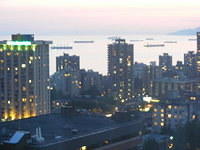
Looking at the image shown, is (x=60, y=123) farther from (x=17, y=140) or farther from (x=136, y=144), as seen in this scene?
(x=17, y=140)

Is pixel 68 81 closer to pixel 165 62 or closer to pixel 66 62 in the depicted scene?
pixel 66 62

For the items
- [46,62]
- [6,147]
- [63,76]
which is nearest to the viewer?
[6,147]

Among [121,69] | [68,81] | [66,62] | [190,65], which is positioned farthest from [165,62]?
[68,81]

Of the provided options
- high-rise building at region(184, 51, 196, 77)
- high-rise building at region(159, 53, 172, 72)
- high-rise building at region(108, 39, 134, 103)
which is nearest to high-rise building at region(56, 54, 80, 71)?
high-rise building at region(108, 39, 134, 103)

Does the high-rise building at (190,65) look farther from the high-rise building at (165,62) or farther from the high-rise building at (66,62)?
the high-rise building at (66,62)

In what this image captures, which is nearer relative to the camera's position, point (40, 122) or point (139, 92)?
point (40, 122)

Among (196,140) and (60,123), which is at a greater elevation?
(60,123)

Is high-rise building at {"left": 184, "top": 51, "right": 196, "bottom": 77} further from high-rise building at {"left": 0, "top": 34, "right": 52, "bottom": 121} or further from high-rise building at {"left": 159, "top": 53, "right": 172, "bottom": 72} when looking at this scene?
high-rise building at {"left": 0, "top": 34, "right": 52, "bottom": 121}

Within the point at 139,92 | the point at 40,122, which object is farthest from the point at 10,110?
the point at 139,92
